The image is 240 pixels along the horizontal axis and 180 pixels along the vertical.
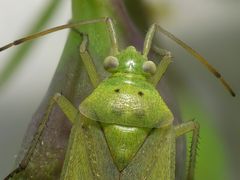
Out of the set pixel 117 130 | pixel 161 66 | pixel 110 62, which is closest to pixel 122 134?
pixel 117 130

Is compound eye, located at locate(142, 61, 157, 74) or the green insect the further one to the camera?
compound eye, located at locate(142, 61, 157, 74)

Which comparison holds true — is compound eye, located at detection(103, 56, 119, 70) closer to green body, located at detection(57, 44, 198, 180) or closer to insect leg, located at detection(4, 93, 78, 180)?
green body, located at detection(57, 44, 198, 180)

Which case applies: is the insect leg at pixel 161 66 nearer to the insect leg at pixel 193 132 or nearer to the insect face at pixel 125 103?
the insect face at pixel 125 103

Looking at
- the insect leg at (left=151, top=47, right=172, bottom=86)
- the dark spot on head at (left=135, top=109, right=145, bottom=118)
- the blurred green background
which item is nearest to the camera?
the dark spot on head at (left=135, top=109, right=145, bottom=118)

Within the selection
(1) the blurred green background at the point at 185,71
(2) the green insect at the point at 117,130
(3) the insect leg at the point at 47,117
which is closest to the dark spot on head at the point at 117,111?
(2) the green insect at the point at 117,130

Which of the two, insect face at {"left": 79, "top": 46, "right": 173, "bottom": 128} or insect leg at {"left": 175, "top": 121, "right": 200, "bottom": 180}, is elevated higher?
insect face at {"left": 79, "top": 46, "right": 173, "bottom": 128}

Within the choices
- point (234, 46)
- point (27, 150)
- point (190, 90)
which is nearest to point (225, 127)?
point (190, 90)

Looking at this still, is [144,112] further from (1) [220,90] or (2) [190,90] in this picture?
(1) [220,90]

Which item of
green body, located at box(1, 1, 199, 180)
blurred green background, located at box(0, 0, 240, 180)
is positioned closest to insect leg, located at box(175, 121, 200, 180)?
green body, located at box(1, 1, 199, 180)
